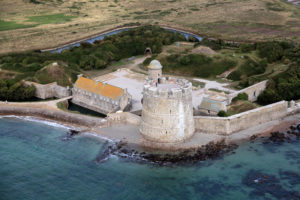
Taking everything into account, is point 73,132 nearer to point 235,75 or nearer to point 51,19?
point 235,75

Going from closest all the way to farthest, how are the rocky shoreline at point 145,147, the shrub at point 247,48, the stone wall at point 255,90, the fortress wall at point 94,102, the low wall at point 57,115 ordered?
the rocky shoreline at point 145,147 → the low wall at point 57,115 → the fortress wall at point 94,102 → the stone wall at point 255,90 → the shrub at point 247,48

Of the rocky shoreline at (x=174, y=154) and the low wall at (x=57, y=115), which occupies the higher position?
the low wall at (x=57, y=115)

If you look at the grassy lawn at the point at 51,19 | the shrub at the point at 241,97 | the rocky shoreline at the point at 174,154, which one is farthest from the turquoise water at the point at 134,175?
the grassy lawn at the point at 51,19

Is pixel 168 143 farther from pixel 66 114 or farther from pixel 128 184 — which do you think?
pixel 66 114

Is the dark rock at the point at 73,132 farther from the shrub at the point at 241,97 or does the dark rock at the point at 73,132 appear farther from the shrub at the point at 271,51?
the shrub at the point at 271,51

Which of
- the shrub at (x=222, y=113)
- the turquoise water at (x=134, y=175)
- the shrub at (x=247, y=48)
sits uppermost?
the shrub at (x=247, y=48)
